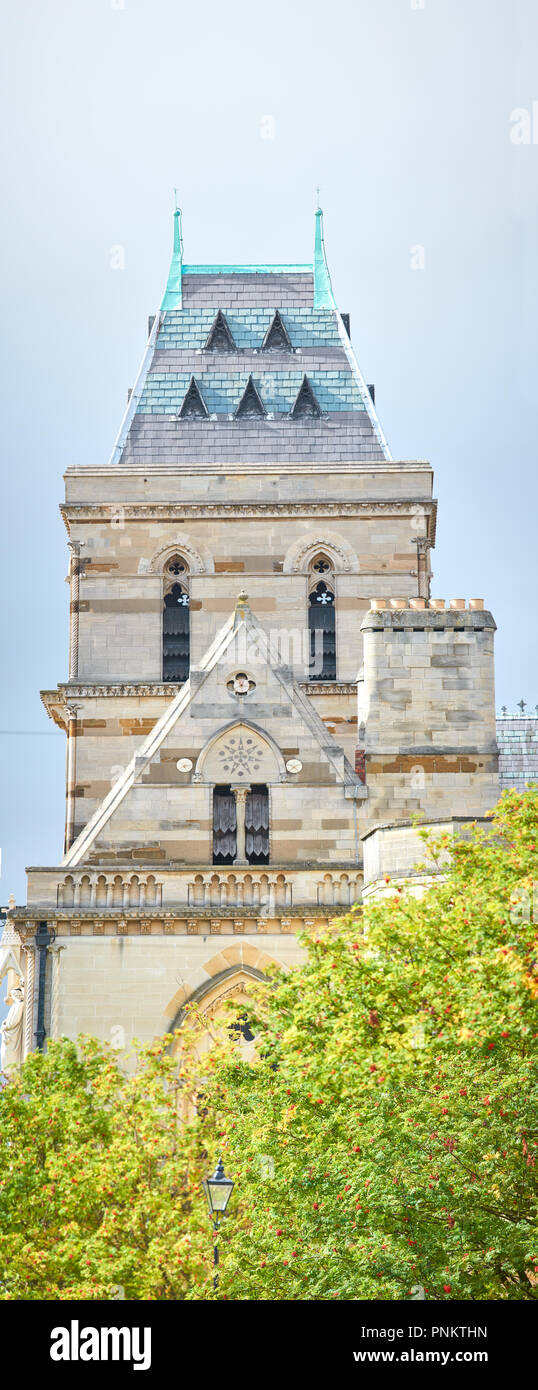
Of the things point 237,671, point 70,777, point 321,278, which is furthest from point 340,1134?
point 321,278

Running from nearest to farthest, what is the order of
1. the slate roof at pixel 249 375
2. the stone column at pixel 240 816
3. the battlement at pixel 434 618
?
the stone column at pixel 240 816
the battlement at pixel 434 618
the slate roof at pixel 249 375

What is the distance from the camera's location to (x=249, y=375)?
6462 centimetres

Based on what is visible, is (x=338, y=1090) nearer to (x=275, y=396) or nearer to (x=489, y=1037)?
(x=489, y=1037)

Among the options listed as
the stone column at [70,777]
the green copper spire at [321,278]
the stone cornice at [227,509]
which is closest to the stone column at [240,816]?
the stone column at [70,777]

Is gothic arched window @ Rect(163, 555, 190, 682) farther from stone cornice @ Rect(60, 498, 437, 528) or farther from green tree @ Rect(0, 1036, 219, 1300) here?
green tree @ Rect(0, 1036, 219, 1300)

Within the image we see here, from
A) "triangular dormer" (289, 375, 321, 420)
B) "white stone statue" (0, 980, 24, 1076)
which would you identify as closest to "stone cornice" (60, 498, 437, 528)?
"triangular dormer" (289, 375, 321, 420)

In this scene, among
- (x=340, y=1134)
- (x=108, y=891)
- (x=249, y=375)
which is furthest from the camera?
(x=249, y=375)

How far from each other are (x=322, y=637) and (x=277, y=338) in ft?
35.0

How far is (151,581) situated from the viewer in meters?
59.9

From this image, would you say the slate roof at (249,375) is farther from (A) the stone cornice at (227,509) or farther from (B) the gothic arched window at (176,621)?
(B) the gothic arched window at (176,621)

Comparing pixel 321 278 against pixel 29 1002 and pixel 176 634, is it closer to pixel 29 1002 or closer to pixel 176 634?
pixel 176 634

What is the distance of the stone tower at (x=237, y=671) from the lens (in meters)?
44.1

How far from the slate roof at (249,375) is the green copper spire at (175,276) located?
0.14 feet

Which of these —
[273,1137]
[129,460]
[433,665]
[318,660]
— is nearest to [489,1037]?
[273,1137]
